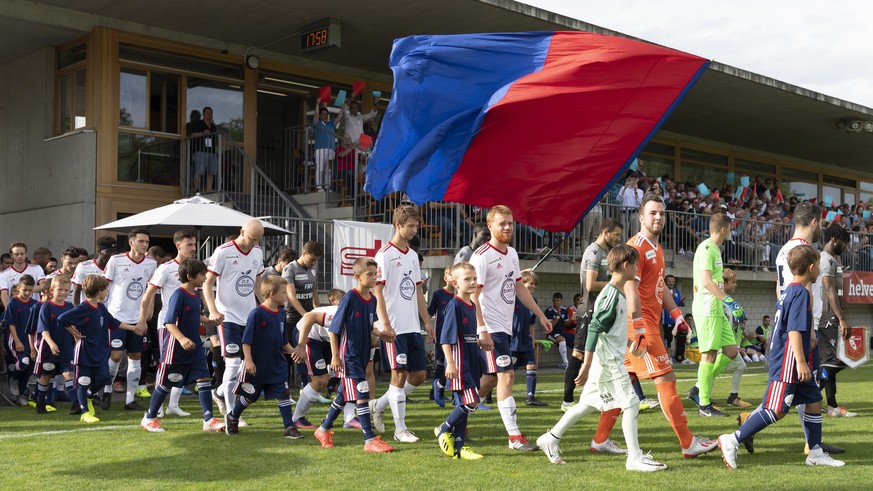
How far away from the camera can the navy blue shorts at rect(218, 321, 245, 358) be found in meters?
9.65

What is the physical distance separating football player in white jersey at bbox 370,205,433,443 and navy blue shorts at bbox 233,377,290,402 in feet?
2.87

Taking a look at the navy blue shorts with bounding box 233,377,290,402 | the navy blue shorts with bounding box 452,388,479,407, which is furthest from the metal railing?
the navy blue shorts with bounding box 452,388,479,407

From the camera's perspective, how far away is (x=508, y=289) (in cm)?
880

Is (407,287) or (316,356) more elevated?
(407,287)

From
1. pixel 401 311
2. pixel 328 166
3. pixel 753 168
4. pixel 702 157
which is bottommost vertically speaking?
pixel 401 311

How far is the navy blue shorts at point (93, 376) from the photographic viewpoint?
10.9 meters

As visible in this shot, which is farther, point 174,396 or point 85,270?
point 85,270

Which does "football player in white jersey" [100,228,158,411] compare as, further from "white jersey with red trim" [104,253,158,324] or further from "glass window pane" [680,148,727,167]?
"glass window pane" [680,148,727,167]

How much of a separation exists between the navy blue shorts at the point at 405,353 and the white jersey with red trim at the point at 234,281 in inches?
62.2

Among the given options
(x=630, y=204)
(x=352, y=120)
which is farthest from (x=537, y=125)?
(x=630, y=204)

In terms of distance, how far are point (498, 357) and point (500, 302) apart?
0.57 m

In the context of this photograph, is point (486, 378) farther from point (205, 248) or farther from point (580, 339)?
point (205, 248)

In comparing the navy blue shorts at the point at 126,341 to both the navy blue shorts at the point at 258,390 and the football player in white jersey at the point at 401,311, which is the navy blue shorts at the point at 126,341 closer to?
the navy blue shorts at the point at 258,390

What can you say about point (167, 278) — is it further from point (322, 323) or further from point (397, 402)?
point (397, 402)
